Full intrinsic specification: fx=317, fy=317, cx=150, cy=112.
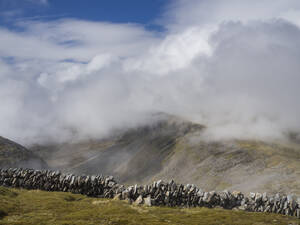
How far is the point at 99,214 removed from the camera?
133 feet

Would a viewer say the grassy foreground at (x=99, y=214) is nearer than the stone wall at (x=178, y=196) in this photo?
Yes

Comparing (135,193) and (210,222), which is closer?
(210,222)

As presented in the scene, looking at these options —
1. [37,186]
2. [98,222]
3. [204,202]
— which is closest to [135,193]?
[204,202]

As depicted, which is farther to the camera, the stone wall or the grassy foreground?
the stone wall

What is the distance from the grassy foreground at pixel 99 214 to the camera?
37.5 m

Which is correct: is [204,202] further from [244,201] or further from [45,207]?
[45,207]

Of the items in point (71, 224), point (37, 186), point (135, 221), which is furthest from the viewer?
point (37, 186)

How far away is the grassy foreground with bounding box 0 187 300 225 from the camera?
37500 mm

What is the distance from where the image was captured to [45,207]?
4403cm

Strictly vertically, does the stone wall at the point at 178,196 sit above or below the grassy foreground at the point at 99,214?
above

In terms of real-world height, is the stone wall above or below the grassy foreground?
above

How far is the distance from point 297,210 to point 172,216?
2366 cm

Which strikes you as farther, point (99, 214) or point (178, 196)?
point (178, 196)

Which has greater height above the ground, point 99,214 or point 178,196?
point 178,196
